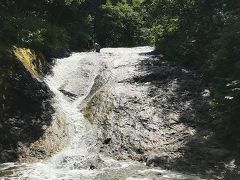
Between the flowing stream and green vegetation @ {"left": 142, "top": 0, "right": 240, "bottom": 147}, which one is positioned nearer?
the flowing stream

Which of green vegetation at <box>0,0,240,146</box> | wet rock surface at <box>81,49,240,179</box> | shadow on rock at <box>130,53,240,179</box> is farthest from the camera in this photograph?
green vegetation at <box>0,0,240,146</box>

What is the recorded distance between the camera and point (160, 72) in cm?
2000

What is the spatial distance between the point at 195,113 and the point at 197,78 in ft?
12.6

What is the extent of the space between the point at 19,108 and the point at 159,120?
206 inches

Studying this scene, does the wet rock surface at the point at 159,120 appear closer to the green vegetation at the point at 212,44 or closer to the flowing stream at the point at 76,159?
the flowing stream at the point at 76,159

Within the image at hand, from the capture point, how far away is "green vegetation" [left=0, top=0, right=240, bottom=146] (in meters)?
14.7

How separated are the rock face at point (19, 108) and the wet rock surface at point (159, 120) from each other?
1.89 meters

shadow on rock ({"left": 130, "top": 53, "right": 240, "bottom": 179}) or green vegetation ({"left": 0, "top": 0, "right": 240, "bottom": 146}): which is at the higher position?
green vegetation ({"left": 0, "top": 0, "right": 240, "bottom": 146})

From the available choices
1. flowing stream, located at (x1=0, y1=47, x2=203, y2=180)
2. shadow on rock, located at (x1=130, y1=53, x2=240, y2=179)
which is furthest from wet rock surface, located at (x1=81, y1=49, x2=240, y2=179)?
flowing stream, located at (x1=0, y1=47, x2=203, y2=180)

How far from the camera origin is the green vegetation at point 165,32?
14656 millimetres

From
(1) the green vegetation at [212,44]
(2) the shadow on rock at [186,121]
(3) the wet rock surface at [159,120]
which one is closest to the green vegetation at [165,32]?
(1) the green vegetation at [212,44]

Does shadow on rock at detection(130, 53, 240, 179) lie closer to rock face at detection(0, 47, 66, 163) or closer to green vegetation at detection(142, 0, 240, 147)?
green vegetation at detection(142, 0, 240, 147)

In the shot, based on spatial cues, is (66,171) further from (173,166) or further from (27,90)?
(27,90)

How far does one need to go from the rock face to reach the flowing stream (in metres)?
0.71
